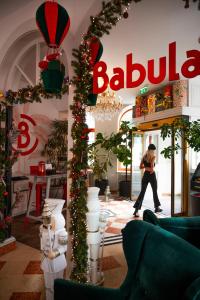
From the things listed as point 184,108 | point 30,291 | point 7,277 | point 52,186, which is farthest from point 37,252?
point 184,108

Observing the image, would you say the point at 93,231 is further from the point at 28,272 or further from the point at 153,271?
the point at 153,271

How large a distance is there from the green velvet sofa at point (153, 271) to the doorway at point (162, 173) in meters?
4.75

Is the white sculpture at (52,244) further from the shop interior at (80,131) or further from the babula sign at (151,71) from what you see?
the babula sign at (151,71)

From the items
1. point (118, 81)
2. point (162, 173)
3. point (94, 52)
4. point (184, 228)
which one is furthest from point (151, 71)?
point (162, 173)

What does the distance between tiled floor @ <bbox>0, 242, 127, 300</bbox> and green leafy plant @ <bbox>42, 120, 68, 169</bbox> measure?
2.76m

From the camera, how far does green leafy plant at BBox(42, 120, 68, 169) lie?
615 centimetres

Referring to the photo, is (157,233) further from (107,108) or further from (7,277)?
(107,108)

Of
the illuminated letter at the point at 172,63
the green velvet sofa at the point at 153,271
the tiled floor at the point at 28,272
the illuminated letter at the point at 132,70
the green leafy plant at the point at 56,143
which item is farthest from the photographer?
the green leafy plant at the point at 56,143

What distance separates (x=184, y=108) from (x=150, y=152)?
1.30 metres

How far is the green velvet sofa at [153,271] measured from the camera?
94 cm

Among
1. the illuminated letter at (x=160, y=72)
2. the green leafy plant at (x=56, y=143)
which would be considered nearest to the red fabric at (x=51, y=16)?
the illuminated letter at (x=160, y=72)

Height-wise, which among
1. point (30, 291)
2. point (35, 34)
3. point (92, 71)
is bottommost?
point (30, 291)

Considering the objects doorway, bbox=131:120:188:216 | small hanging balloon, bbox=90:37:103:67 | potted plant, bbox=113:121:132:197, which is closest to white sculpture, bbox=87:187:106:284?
potted plant, bbox=113:121:132:197

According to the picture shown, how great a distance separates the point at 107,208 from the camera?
634 cm
